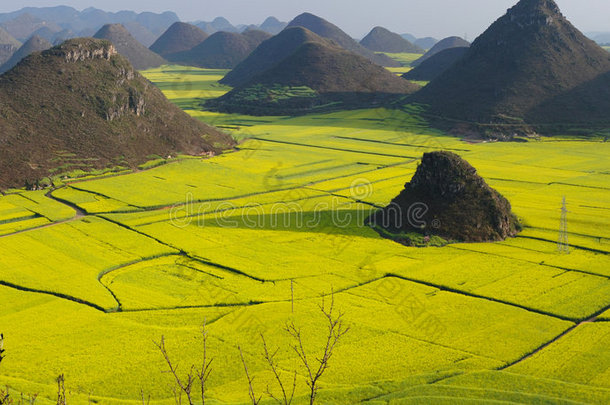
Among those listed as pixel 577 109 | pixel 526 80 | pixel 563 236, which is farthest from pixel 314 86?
pixel 563 236

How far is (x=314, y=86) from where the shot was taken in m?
163

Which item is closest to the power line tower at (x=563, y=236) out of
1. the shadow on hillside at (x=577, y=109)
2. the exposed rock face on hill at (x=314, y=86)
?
the shadow on hillside at (x=577, y=109)

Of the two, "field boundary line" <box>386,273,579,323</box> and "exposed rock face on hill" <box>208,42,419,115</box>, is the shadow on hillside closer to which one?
"exposed rock face on hill" <box>208,42,419,115</box>

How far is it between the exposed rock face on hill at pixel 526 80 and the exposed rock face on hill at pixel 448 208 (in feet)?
217

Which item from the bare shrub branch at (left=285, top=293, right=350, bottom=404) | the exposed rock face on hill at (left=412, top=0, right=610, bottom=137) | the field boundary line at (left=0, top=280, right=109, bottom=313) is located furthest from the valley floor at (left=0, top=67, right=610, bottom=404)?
the exposed rock face on hill at (left=412, top=0, right=610, bottom=137)

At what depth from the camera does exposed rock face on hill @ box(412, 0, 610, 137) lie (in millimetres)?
118250

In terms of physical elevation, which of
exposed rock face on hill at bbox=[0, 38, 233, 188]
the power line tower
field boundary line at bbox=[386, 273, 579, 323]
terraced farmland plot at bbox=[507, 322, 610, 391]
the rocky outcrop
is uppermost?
the rocky outcrop

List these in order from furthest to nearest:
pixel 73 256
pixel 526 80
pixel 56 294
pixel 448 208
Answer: pixel 526 80
pixel 448 208
pixel 73 256
pixel 56 294

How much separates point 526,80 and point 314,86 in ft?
192

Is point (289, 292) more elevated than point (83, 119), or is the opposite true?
point (83, 119)

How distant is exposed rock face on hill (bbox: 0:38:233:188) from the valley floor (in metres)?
8.58

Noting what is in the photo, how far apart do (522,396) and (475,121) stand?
102715mm

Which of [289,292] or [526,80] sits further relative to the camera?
[526,80]

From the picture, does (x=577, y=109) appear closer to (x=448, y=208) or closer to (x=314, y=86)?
(x=314, y=86)
